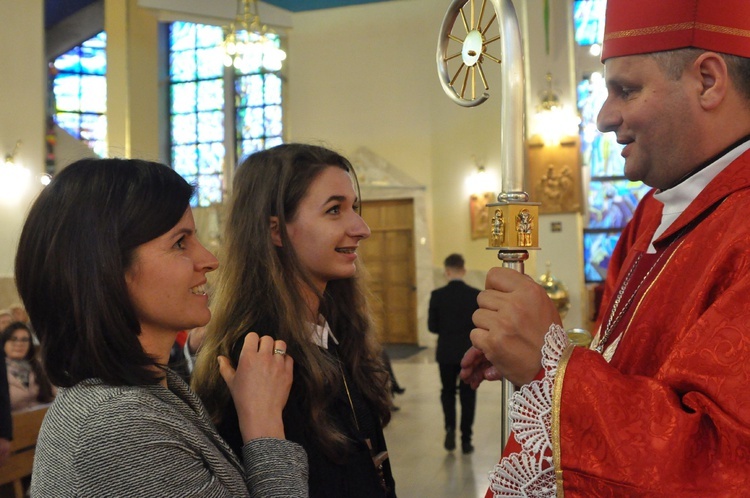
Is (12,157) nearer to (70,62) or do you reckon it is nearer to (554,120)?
(70,62)

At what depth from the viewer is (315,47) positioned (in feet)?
47.6

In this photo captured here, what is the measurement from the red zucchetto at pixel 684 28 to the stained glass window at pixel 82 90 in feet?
50.4

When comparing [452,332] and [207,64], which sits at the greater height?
[207,64]

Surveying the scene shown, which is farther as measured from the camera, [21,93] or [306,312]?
[21,93]

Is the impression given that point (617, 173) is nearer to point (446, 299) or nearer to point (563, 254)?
point (563, 254)

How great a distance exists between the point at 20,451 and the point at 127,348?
3.78 meters

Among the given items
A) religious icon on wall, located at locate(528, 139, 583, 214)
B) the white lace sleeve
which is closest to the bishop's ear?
the white lace sleeve

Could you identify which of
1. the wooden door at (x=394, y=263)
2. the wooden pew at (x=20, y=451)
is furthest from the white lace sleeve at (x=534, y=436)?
the wooden door at (x=394, y=263)

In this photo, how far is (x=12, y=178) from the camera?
11.6 metres

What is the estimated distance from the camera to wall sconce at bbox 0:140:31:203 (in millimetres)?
11602

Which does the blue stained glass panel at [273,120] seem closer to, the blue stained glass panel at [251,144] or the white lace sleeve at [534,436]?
the blue stained glass panel at [251,144]

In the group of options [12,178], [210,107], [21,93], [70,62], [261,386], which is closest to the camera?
[261,386]

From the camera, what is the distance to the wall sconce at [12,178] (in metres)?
11.6

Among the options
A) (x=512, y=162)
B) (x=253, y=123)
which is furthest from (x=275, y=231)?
(x=253, y=123)
